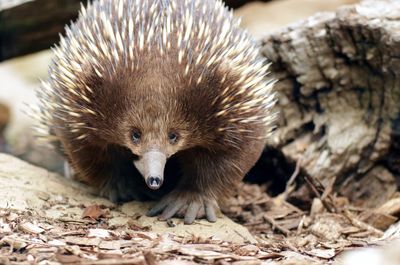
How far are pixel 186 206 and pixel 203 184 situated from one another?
8.3 inches

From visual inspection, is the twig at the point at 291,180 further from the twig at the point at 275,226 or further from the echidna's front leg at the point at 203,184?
the echidna's front leg at the point at 203,184

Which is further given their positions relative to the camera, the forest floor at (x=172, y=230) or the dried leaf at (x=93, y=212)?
the dried leaf at (x=93, y=212)

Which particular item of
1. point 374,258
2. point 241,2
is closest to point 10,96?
point 241,2

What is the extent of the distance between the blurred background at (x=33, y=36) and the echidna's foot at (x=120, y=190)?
110 cm

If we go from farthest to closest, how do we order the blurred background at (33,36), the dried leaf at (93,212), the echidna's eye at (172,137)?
1. the blurred background at (33,36)
2. the dried leaf at (93,212)
3. the echidna's eye at (172,137)

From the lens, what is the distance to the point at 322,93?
648cm

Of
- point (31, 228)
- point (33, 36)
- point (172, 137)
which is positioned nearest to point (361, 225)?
point (172, 137)

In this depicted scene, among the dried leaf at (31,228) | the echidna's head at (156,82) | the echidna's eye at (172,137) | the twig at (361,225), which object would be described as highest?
the echidna's head at (156,82)

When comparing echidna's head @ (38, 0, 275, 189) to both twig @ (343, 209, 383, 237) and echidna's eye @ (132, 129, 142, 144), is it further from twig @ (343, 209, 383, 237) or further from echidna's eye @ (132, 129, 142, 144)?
twig @ (343, 209, 383, 237)

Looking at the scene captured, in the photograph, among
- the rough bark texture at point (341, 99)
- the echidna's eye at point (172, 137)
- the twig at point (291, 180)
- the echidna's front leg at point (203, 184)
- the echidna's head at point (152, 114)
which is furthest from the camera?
the twig at point (291, 180)

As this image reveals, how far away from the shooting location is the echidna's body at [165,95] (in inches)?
177

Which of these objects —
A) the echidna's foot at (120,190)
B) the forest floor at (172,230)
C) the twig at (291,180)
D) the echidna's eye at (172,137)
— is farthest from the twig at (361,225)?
the echidna's eye at (172,137)

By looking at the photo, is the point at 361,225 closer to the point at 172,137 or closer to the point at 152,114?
the point at 172,137

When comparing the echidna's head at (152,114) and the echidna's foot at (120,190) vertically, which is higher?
the echidna's head at (152,114)
